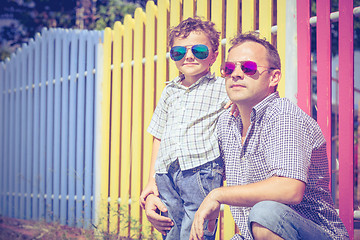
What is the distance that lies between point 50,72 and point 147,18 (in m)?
2.35

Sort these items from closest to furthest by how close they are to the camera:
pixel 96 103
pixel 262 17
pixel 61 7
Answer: pixel 262 17, pixel 96 103, pixel 61 7

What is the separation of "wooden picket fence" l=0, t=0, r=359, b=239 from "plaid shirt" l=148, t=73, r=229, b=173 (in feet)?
1.99

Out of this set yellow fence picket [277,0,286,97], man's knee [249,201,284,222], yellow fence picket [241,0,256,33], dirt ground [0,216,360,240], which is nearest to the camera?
man's knee [249,201,284,222]

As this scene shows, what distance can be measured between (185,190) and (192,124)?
1.31ft

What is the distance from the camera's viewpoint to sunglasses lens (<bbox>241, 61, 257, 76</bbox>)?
2301 millimetres

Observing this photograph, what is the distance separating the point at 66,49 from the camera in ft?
19.8

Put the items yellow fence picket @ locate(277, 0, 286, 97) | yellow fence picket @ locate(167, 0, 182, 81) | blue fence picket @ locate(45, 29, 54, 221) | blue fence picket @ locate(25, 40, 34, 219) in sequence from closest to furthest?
yellow fence picket @ locate(277, 0, 286, 97), yellow fence picket @ locate(167, 0, 182, 81), blue fence picket @ locate(45, 29, 54, 221), blue fence picket @ locate(25, 40, 34, 219)

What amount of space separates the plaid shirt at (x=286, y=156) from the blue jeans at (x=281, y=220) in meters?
0.15

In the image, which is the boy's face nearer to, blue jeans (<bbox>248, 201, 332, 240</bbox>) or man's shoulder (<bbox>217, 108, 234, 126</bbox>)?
man's shoulder (<bbox>217, 108, 234, 126</bbox>)

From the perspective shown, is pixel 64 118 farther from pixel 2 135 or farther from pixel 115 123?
pixel 2 135

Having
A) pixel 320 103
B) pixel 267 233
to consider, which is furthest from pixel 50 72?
pixel 267 233

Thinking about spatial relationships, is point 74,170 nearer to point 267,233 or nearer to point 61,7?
point 267,233

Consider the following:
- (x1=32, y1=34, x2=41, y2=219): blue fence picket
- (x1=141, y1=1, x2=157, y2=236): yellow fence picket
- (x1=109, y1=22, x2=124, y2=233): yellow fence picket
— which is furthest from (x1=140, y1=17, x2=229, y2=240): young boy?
(x1=32, y1=34, x2=41, y2=219): blue fence picket

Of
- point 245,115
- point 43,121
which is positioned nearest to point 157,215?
point 245,115
